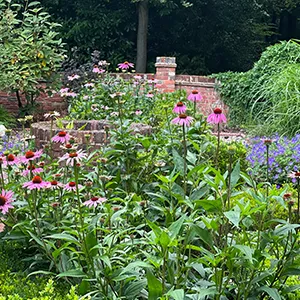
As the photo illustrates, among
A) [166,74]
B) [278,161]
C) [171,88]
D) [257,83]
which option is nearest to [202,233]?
[278,161]

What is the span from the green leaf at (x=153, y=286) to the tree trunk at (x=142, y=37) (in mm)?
11993

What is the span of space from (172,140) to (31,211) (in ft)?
3.56

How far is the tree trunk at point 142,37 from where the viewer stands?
1359cm

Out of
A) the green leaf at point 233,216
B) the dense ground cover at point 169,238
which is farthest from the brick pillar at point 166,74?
the green leaf at point 233,216

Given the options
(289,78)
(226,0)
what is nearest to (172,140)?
(289,78)

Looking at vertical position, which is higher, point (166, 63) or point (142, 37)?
point (142, 37)

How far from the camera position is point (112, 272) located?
2.04 m

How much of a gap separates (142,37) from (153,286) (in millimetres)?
12311

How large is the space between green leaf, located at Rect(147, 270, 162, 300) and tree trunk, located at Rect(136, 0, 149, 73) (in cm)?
1199

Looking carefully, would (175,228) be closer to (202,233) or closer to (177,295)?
(202,233)

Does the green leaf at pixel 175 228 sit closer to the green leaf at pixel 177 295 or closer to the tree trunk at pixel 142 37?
the green leaf at pixel 177 295

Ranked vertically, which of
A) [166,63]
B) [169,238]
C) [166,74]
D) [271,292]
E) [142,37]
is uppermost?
[169,238]

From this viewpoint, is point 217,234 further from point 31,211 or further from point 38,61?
point 38,61

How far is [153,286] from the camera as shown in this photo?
1.86 meters
